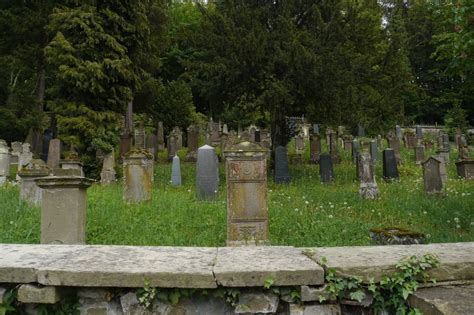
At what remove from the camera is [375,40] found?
1755 cm

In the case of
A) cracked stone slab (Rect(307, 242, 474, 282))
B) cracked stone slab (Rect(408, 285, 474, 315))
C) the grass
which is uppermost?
cracked stone slab (Rect(307, 242, 474, 282))

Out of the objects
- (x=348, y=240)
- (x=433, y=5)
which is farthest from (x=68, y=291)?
(x=433, y=5)

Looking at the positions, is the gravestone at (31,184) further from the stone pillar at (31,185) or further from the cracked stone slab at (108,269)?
the cracked stone slab at (108,269)

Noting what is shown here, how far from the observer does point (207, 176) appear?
10391mm

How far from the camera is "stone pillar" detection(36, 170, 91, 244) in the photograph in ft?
18.7

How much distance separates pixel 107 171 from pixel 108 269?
11.8m

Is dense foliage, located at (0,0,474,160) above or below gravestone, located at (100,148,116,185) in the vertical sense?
above

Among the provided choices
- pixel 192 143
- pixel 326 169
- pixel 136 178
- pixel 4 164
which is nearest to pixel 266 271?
pixel 136 178

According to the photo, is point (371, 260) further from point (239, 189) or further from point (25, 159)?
point (25, 159)

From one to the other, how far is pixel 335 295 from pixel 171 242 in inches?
153

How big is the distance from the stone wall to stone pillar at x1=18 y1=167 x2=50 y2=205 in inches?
233

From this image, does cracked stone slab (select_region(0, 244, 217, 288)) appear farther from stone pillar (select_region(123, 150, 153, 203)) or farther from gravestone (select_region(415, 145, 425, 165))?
gravestone (select_region(415, 145, 425, 165))

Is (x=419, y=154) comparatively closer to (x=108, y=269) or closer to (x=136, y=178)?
(x=136, y=178)

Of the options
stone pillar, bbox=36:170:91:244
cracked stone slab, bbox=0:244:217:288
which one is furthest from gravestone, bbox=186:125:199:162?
cracked stone slab, bbox=0:244:217:288
